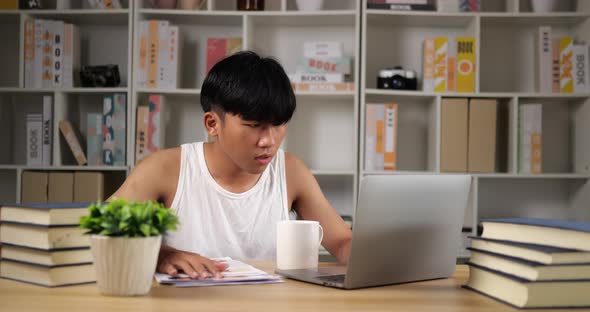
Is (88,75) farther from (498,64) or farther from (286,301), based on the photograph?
(286,301)

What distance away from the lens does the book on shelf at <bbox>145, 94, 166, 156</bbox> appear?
3.41 m

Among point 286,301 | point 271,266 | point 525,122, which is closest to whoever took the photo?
point 286,301

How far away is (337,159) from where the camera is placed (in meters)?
3.70

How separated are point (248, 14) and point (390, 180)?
2.37 m

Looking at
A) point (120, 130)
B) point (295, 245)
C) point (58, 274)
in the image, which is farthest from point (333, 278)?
point (120, 130)

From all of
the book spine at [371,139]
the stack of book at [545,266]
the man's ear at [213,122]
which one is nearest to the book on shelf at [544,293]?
the stack of book at [545,266]

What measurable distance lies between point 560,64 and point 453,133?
64 cm

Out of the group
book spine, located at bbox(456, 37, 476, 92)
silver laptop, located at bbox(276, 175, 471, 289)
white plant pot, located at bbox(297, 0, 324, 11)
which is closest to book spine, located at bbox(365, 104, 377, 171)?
book spine, located at bbox(456, 37, 476, 92)

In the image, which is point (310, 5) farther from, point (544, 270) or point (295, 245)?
point (544, 270)

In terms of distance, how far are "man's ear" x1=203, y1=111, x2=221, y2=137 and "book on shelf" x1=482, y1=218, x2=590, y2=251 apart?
825 millimetres

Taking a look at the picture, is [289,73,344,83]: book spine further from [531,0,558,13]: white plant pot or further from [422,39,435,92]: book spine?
[531,0,558,13]: white plant pot

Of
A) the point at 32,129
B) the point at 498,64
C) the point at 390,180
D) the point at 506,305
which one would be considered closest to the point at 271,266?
the point at 390,180

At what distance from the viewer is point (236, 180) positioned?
196cm

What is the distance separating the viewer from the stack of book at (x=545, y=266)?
1.07 m
